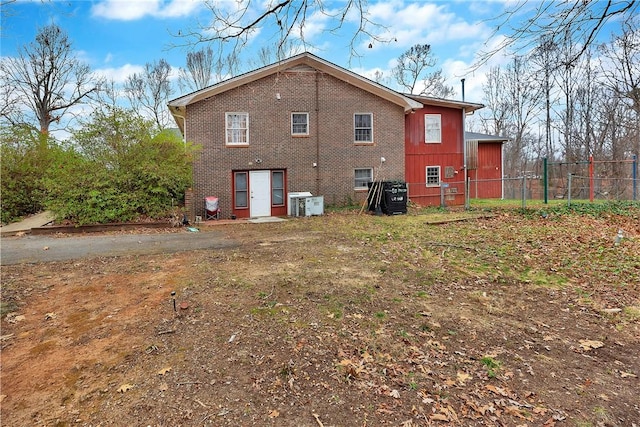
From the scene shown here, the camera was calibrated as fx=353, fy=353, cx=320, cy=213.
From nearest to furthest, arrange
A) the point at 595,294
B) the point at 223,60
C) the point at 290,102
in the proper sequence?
the point at 223,60 < the point at 595,294 < the point at 290,102

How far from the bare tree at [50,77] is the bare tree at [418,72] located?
20500mm

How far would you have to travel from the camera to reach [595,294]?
5.02m

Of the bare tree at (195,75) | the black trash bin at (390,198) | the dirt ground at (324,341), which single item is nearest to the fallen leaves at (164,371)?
the dirt ground at (324,341)

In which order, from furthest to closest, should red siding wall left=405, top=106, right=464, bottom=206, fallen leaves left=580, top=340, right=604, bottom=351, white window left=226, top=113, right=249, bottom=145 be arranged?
red siding wall left=405, top=106, right=464, bottom=206, white window left=226, top=113, right=249, bottom=145, fallen leaves left=580, top=340, right=604, bottom=351

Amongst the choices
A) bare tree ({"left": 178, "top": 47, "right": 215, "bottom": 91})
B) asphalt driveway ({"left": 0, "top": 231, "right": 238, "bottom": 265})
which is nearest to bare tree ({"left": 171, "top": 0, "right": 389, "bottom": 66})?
asphalt driveway ({"left": 0, "top": 231, "right": 238, "bottom": 265})

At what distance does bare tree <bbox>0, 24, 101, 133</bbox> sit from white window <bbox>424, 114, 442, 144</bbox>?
18427mm

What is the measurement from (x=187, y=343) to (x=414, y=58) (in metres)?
28.0

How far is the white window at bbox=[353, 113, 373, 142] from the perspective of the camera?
1608cm

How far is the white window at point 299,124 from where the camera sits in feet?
50.0

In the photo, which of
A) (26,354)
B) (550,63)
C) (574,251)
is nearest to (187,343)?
(26,354)

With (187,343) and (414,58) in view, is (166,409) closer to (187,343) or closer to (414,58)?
(187,343)

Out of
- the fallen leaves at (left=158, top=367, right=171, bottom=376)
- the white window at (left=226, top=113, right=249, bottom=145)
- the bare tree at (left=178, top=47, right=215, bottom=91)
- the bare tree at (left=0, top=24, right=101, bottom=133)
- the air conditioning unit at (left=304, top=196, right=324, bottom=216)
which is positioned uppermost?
the bare tree at (left=178, top=47, right=215, bottom=91)

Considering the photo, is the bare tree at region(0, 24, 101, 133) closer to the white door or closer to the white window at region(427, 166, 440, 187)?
the white door

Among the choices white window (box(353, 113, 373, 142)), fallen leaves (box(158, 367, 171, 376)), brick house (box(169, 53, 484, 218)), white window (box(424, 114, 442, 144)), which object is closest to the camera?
fallen leaves (box(158, 367, 171, 376))
